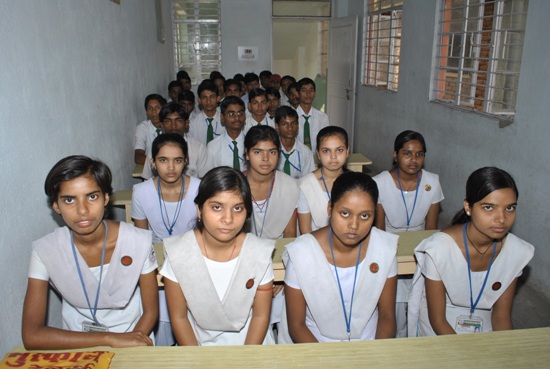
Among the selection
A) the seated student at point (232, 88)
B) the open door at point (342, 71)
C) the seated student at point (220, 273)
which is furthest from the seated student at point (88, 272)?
the open door at point (342, 71)

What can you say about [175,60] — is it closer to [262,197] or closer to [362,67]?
[362,67]

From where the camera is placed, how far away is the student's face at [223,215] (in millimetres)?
1625

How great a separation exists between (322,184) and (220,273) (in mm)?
1135

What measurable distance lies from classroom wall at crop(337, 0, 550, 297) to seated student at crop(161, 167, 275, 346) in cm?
234

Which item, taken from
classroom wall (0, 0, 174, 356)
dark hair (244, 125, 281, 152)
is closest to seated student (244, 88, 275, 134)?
classroom wall (0, 0, 174, 356)

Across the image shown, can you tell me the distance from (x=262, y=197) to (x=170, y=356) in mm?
1619

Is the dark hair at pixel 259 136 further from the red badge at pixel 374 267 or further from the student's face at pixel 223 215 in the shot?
the red badge at pixel 374 267

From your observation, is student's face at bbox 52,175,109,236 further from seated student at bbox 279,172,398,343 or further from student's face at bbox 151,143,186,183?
student's face at bbox 151,143,186,183

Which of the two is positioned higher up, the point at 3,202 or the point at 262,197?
the point at 3,202

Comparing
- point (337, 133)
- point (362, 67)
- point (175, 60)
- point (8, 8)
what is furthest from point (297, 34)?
point (8, 8)

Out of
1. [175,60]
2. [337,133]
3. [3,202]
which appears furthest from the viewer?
[175,60]

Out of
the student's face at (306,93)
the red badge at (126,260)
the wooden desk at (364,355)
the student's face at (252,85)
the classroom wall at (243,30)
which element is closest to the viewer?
the wooden desk at (364,355)

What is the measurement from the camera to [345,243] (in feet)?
5.62

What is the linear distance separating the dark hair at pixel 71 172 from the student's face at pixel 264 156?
1.16 meters
